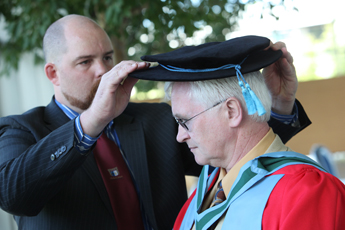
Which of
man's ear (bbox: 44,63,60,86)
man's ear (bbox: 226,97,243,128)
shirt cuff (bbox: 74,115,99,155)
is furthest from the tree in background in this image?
shirt cuff (bbox: 74,115,99,155)

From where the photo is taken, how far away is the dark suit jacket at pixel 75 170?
1.41 meters

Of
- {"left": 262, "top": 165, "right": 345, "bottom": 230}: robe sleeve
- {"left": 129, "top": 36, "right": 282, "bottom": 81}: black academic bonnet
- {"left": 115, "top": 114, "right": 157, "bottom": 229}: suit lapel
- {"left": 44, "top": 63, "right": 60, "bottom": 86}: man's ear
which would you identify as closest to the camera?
{"left": 262, "top": 165, "right": 345, "bottom": 230}: robe sleeve

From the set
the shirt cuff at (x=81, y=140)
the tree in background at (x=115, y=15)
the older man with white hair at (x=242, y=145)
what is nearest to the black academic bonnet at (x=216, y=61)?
the older man with white hair at (x=242, y=145)

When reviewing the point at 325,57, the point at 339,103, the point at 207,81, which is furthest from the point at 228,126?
the point at 325,57

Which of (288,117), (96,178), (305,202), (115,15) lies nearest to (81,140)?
(96,178)

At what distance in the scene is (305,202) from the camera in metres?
1.03

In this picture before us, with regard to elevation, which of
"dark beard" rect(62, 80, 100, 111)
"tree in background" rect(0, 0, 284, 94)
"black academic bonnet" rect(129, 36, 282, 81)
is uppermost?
"tree in background" rect(0, 0, 284, 94)

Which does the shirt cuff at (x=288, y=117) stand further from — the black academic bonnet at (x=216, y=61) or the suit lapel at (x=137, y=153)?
the suit lapel at (x=137, y=153)

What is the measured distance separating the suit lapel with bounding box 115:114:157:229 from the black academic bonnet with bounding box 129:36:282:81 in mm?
635

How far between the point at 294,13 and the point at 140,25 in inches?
61.9

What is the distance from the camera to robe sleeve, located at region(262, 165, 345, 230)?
1.01 m

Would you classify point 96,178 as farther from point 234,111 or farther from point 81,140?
point 234,111

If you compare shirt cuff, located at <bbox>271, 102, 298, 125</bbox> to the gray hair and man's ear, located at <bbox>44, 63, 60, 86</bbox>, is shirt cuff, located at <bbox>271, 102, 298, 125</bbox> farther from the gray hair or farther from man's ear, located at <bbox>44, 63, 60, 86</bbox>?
man's ear, located at <bbox>44, 63, 60, 86</bbox>

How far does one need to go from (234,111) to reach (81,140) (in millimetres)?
635
